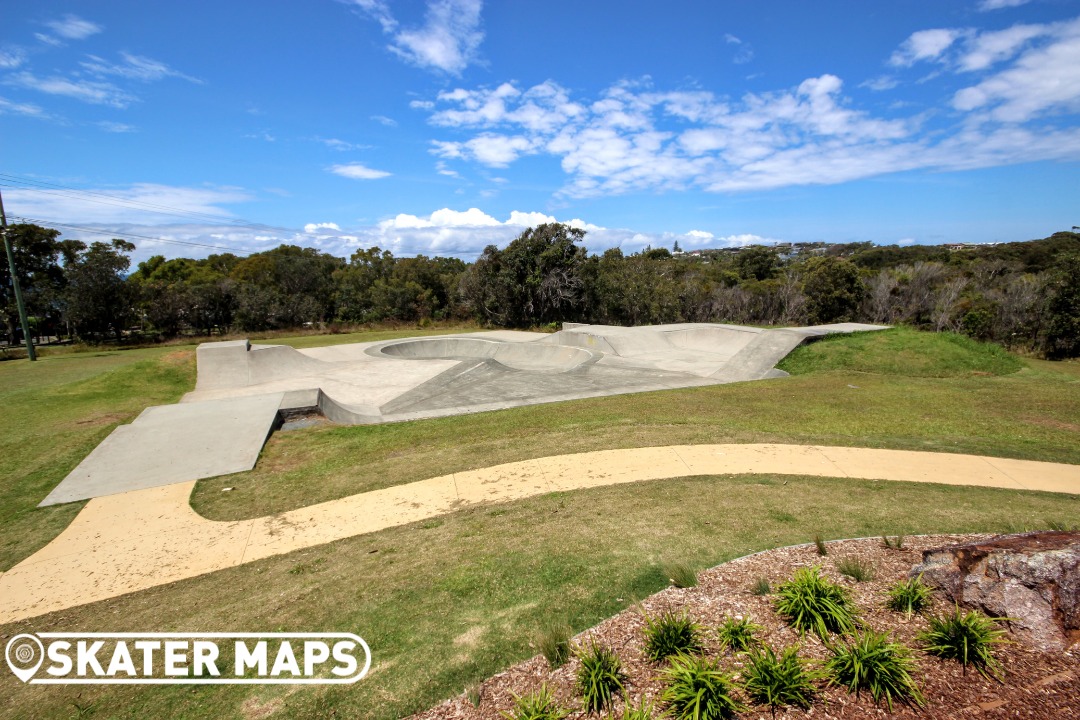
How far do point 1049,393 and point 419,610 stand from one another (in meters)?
14.7

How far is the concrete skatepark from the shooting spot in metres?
7.67

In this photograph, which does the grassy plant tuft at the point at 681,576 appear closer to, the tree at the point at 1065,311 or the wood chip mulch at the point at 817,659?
the wood chip mulch at the point at 817,659

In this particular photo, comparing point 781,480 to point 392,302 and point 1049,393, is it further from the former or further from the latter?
point 392,302

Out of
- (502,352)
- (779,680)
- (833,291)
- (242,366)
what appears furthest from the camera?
(833,291)

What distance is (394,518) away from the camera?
5590 mm

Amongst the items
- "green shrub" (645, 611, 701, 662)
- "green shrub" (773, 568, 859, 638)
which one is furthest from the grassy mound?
"green shrub" (645, 611, 701, 662)

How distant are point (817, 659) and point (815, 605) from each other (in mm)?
380

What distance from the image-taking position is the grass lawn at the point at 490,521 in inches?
125

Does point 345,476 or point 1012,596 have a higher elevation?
point 1012,596

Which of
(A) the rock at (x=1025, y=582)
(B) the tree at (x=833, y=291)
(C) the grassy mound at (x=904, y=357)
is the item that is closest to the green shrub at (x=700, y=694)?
(A) the rock at (x=1025, y=582)

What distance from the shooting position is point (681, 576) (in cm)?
364

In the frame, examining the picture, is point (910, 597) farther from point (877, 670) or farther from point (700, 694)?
point (700, 694)

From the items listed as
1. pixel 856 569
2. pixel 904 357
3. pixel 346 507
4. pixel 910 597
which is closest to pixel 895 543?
pixel 856 569

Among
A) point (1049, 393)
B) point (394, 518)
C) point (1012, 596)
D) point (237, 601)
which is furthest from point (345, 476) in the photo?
point (1049, 393)
